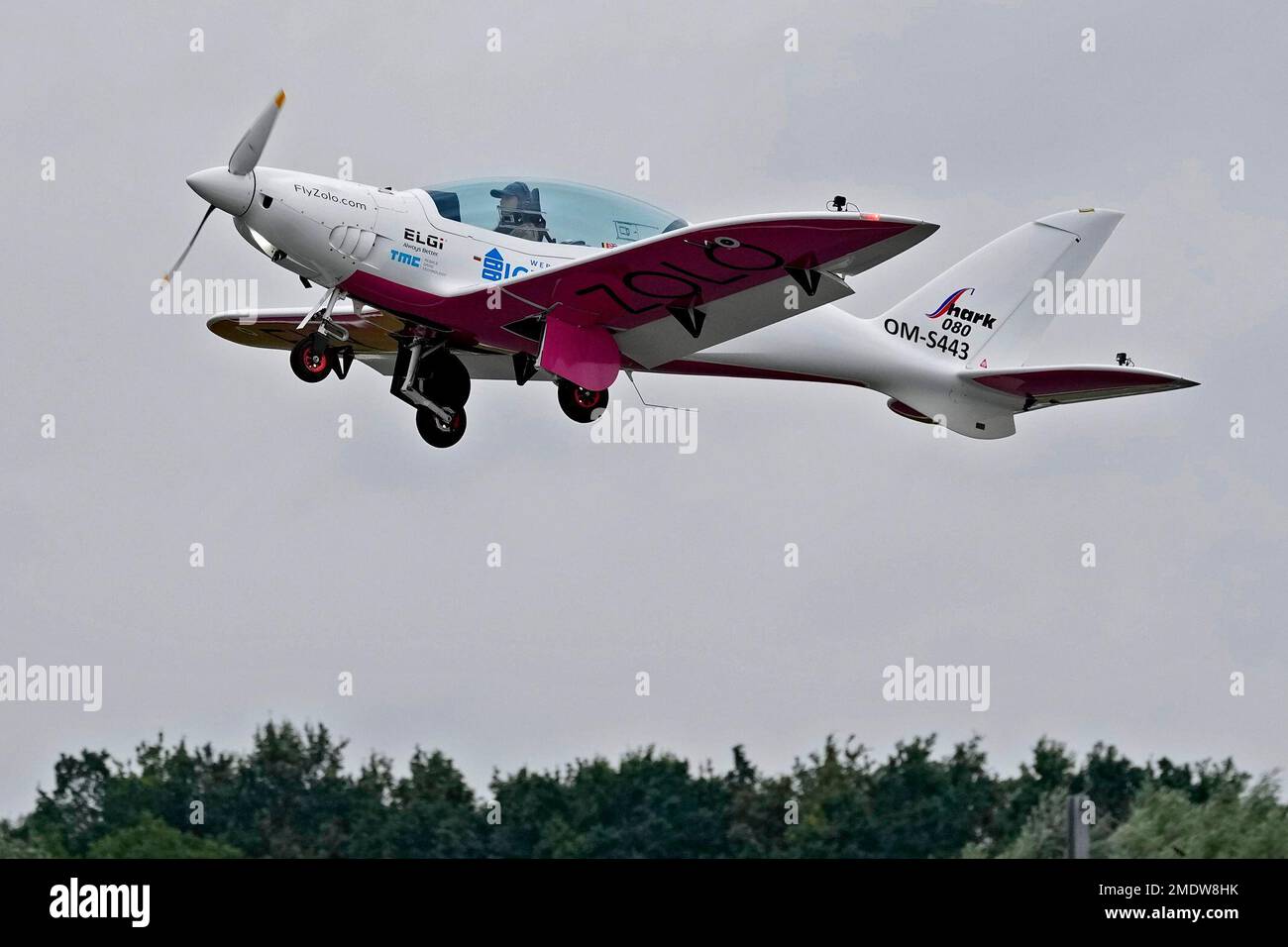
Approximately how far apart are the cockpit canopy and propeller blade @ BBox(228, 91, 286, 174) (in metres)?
2.04

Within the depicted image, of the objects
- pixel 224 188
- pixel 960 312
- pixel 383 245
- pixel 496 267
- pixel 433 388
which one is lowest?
pixel 433 388

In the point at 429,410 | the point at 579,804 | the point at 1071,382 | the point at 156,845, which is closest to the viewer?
the point at 429,410

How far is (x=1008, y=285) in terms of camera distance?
27938 mm

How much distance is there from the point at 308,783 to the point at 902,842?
594 inches

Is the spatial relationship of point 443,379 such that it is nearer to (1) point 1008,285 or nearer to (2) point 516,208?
(2) point 516,208

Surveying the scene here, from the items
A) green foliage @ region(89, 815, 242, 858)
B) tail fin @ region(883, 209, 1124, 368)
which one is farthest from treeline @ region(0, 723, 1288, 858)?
tail fin @ region(883, 209, 1124, 368)

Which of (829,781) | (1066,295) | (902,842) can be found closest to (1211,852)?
(1066,295)

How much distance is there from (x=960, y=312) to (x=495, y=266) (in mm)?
7438

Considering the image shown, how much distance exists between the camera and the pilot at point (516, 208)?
22.5 metres

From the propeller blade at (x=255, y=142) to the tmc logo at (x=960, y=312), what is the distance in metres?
9.43

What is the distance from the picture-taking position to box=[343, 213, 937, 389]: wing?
67.7 ft

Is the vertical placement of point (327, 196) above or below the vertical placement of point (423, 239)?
above

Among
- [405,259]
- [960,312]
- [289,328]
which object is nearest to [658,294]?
[405,259]
